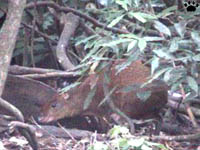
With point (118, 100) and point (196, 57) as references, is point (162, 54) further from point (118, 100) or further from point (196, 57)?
point (118, 100)

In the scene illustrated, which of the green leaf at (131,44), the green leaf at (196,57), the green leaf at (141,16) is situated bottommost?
the green leaf at (196,57)

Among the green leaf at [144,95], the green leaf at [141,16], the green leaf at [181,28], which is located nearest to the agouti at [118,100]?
the green leaf at [144,95]

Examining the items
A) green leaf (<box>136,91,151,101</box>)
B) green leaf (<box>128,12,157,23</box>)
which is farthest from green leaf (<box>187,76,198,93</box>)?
green leaf (<box>136,91,151,101</box>)

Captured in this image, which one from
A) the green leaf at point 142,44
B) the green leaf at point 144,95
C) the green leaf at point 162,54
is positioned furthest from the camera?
the green leaf at point 144,95

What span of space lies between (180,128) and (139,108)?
1.07 feet

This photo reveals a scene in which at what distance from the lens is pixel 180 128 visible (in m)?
3.22

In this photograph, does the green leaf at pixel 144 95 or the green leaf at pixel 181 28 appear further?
the green leaf at pixel 144 95

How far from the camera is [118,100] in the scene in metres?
3.04

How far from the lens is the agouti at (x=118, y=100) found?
294cm

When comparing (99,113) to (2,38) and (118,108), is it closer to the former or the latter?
(118,108)

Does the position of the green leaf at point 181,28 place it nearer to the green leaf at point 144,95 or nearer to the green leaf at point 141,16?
the green leaf at point 141,16

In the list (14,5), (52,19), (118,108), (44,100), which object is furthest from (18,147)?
(52,19)

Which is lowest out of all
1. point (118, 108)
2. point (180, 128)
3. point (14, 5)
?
point (180, 128)

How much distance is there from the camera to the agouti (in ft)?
9.63
